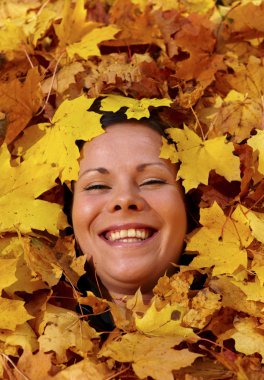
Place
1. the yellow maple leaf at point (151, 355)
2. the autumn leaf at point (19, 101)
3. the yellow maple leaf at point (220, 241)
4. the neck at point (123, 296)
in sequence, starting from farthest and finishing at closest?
the autumn leaf at point (19, 101) → the neck at point (123, 296) → the yellow maple leaf at point (220, 241) → the yellow maple leaf at point (151, 355)

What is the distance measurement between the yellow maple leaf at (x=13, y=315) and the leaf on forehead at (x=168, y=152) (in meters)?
0.87

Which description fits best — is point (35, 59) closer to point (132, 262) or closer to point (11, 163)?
point (11, 163)

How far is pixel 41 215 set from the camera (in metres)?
2.80

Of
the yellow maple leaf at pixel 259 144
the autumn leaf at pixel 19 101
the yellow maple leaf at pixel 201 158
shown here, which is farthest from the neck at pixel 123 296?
the autumn leaf at pixel 19 101

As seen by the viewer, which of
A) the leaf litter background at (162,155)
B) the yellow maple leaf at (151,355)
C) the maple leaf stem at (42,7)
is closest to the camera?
the yellow maple leaf at (151,355)

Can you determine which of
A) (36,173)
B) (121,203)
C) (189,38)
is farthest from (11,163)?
(189,38)

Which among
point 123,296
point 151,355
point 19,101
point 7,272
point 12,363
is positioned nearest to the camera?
point 151,355

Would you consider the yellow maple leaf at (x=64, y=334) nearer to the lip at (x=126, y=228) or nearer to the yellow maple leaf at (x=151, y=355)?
the yellow maple leaf at (x=151, y=355)

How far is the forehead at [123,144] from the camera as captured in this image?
2.83 meters

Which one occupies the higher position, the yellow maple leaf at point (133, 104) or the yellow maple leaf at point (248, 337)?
the yellow maple leaf at point (133, 104)

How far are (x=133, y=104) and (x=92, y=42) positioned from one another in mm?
563

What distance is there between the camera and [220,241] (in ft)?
8.96

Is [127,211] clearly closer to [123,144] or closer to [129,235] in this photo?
[129,235]

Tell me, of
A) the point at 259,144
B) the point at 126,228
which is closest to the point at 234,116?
the point at 259,144
